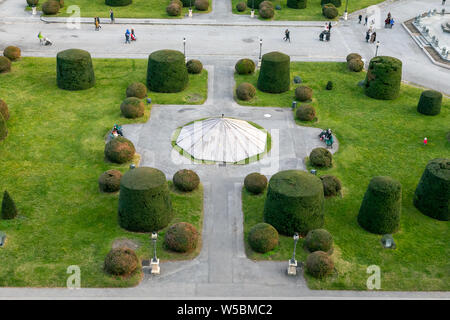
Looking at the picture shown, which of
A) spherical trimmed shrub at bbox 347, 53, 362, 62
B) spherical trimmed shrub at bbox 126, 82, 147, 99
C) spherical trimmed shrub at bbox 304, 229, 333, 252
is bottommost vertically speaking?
spherical trimmed shrub at bbox 304, 229, 333, 252

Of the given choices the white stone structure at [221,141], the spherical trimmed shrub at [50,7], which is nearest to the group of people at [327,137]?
the white stone structure at [221,141]

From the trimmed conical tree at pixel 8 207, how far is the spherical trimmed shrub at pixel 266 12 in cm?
4600

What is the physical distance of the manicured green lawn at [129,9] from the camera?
68.6 m

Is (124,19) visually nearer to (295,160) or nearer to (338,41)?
(338,41)

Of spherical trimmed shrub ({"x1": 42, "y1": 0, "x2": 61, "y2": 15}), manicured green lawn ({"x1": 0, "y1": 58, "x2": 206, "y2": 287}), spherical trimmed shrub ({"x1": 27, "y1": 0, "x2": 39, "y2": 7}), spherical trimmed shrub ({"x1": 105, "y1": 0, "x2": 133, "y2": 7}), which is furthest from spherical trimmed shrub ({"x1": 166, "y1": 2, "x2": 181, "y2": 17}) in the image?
spherical trimmed shrub ({"x1": 27, "y1": 0, "x2": 39, "y2": 7})

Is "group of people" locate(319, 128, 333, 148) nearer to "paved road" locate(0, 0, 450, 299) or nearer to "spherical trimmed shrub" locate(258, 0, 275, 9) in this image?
"paved road" locate(0, 0, 450, 299)

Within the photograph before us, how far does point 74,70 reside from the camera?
49125 millimetres

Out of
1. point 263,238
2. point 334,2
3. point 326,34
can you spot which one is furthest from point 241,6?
point 263,238

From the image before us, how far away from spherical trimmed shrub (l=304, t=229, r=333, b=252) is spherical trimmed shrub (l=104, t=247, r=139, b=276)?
992 cm

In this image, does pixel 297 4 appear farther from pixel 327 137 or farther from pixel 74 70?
pixel 327 137

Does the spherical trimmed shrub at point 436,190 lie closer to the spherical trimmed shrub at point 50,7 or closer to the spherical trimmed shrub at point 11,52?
the spherical trimmed shrub at point 11,52

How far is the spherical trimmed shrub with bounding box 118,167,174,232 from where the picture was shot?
30984 mm

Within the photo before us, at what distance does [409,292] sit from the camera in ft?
94.8

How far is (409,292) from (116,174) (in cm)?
1971
